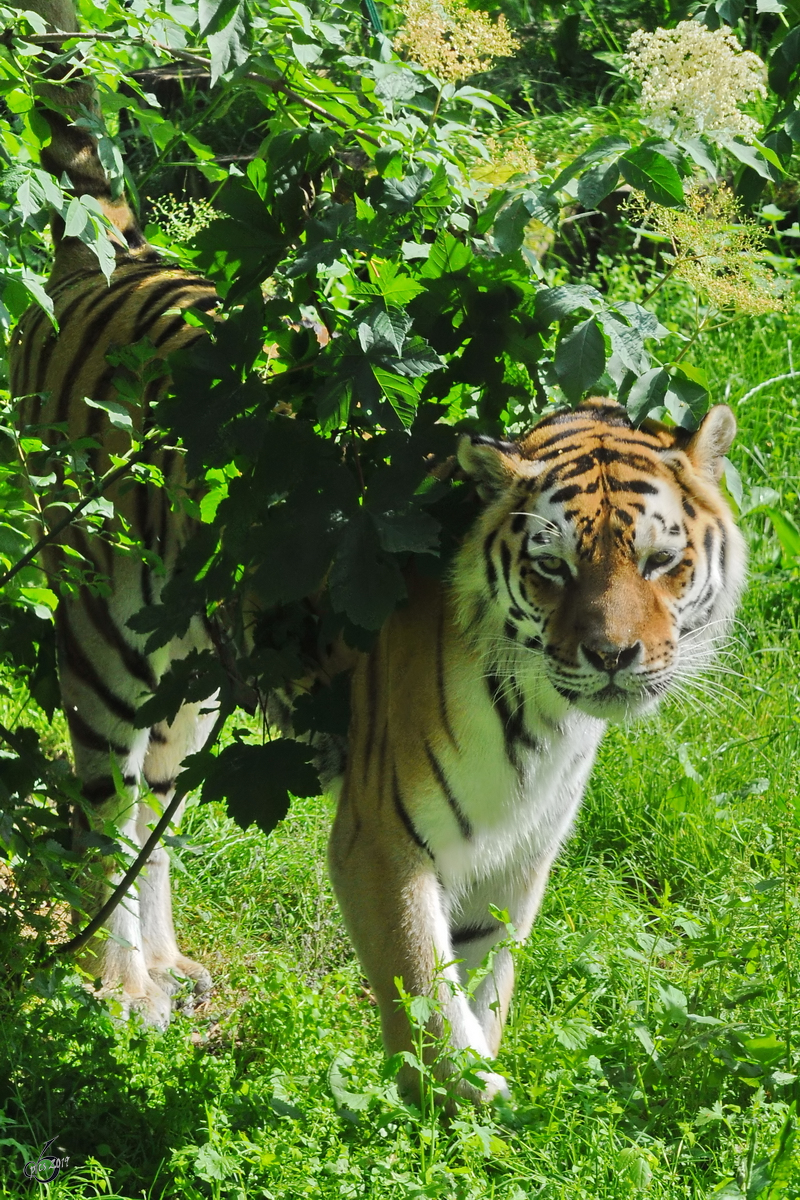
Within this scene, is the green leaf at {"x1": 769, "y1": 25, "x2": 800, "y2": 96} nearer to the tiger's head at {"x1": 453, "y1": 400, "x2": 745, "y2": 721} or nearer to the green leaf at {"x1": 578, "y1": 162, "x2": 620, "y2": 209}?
the green leaf at {"x1": 578, "y1": 162, "x2": 620, "y2": 209}

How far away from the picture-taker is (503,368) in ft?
8.32

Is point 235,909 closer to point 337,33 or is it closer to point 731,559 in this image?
point 731,559

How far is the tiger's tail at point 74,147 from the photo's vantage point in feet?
10.5

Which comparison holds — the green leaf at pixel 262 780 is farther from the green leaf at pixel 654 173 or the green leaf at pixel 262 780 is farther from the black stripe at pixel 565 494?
the green leaf at pixel 654 173

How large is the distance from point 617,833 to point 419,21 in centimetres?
247

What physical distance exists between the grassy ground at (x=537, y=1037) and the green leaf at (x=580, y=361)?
0.93 m

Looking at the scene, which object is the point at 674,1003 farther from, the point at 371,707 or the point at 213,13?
the point at 213,13

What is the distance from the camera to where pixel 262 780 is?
8.89 feet

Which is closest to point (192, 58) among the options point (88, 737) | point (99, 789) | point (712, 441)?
point (712, 441)

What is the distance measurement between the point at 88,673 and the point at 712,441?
1.77 metres

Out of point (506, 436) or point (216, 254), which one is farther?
point (506, 436)

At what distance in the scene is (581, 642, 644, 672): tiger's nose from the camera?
2.40 meters

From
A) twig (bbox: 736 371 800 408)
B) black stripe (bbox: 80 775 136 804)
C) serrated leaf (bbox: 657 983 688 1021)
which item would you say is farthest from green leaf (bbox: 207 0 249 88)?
twig (bbox: 736 371 800 408)

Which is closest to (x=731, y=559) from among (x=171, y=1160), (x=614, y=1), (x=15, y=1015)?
(x=171, y=1160)
